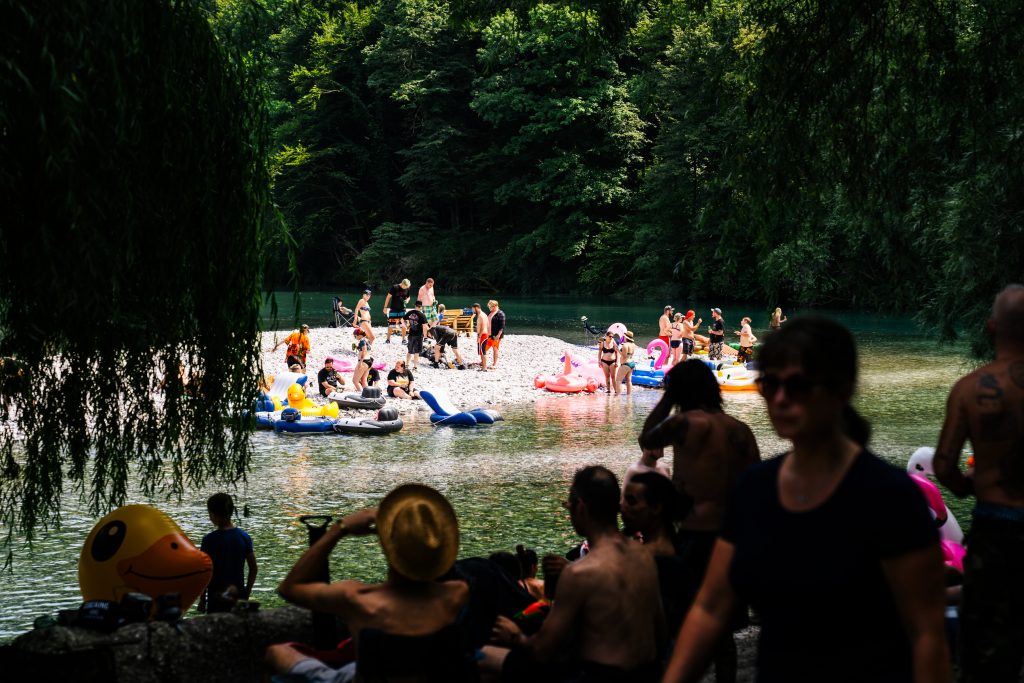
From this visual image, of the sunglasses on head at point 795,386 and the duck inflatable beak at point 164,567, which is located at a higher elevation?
the sunglasses on head at point 795,386

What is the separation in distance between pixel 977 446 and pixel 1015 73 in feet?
15.6

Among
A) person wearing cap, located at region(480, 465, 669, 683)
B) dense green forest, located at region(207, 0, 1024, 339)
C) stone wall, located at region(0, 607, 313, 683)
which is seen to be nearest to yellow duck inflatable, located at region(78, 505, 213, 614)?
stone wall, located at region(0, 607, 313, 683)

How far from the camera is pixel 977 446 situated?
3.87 m

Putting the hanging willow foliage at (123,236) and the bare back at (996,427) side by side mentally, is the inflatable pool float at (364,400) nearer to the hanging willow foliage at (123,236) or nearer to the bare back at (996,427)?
the hanging willow foliage at (123,236)

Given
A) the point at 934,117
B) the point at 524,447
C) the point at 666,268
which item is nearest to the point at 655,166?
the point at 666,268

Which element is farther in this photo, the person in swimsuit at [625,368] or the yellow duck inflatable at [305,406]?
the person in swimsuit at [625,368]

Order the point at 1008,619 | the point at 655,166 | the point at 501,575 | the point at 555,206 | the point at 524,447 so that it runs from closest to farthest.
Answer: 1. the point at 1008,619
2. the point at 501,575
3. the point at 524,447
4. the point at 655,166
5. the point at 555,206

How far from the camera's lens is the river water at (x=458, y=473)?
9.56 m

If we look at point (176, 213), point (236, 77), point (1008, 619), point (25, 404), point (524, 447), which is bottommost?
point (524, 447)

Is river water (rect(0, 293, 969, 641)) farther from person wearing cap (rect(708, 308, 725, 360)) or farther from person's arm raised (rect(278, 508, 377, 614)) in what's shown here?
→ person wearing cap (rect(708, 308, 725, 360))

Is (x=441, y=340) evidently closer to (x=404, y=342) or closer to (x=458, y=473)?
(x=404, y=342)

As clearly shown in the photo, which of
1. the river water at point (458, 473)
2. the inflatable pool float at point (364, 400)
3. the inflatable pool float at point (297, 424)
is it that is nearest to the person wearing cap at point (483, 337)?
the river water at point (458, 473)

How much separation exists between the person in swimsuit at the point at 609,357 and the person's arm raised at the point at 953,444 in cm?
1779

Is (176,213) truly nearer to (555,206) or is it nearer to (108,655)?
(108,655)
